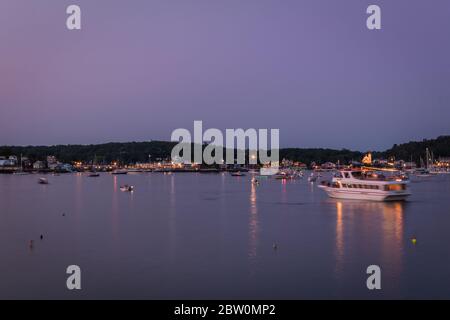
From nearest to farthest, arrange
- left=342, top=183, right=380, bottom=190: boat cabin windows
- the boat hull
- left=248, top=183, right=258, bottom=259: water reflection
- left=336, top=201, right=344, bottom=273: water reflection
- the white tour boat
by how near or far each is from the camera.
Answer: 1. left=336, top=201, right=344, bottom=273: water reflection
2. left=248, top=183, right=258, bottom=259: water reflection
3. the boat hull
4. the white tour boat
5. left=342, top=183, right=380, bottom=190: boat cabin windows

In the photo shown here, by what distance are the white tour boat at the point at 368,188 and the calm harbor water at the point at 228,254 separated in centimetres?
392

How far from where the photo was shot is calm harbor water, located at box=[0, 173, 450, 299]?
1627 cm

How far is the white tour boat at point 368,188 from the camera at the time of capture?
42.8 m

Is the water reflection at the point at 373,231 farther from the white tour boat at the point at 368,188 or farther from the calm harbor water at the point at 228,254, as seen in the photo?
the white tour boat at the point at 368,188

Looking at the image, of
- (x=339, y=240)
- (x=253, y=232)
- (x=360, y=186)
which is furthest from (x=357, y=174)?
(x=339, y=240)

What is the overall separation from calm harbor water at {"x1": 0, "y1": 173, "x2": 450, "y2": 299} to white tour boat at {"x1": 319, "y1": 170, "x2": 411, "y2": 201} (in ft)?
12.9

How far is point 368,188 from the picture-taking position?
4362 cm

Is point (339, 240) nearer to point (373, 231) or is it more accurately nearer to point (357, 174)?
point (373, 231)

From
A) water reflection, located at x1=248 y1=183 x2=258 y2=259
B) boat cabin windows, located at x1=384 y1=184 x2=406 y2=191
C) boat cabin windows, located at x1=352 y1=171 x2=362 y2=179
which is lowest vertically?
water reflection, located at x1=248 y1=183 x2=258 y2=259

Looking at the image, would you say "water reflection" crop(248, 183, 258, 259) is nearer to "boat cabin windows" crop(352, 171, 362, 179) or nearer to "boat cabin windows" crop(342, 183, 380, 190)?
"boat cabin windows" crop(342, 183, 380, 190)

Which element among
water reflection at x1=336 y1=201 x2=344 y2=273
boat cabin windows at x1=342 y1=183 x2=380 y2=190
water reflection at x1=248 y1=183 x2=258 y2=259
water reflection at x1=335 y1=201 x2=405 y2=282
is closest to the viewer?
water reflection at x1=336 y1=201 x2=344 y2=273

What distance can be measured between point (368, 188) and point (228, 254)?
2517 centimetres

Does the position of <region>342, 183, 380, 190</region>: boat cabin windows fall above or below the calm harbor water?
above

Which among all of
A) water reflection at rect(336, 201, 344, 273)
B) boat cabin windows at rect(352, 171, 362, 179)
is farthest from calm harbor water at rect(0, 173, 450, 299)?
boat cabin windows at rect(352, 171, 362, 179)
